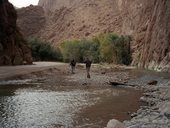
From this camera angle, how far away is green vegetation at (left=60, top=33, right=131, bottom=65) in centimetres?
10464

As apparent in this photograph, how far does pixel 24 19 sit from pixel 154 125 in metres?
183

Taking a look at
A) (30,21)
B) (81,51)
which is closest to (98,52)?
(81,51)

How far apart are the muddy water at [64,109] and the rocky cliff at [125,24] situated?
46289 mm

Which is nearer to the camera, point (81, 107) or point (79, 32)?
point (81, 107)

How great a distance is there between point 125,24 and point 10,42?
83038mm

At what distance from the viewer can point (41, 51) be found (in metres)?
104

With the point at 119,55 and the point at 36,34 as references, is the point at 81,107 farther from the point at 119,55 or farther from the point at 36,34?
the point at 36,34

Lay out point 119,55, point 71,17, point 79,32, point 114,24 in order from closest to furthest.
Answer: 1. point 119,55
2. point 114,24
3. point 79,32
4. point 71,17

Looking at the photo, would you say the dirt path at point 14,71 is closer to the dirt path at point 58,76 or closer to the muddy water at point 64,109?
the dirt path at point 58,76

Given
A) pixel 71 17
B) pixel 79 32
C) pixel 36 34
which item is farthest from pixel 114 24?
pixel 36 34

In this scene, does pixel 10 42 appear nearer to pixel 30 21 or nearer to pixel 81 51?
pixel 81 51

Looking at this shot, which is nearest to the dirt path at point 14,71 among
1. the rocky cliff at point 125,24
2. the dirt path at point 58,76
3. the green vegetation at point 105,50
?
the dirt path at point 58,76

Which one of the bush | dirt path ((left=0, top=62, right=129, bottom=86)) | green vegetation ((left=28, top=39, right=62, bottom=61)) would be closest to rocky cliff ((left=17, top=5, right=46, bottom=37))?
the bush

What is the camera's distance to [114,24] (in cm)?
15162
